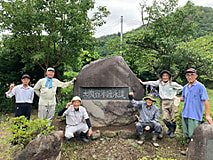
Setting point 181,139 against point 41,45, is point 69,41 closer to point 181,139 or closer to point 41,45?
point 41,45

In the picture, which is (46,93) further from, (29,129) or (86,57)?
(86,57)

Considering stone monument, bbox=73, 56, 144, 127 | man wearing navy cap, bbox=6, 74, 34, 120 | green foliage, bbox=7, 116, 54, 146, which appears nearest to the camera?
green foliage, bbox=7, 116, 54, 146

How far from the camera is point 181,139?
3941 millimetres

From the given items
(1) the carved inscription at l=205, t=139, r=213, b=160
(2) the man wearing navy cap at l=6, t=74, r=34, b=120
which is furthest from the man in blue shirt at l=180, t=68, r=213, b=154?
(2) the man wearing navy cap at l=6, t=74, r=34, b=120

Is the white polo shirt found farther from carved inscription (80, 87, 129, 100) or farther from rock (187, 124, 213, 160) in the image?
rock (187, 124, 213, 160)

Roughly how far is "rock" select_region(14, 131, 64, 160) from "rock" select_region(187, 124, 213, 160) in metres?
2.19

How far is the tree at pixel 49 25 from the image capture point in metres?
4.90

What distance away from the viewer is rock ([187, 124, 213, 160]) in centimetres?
246

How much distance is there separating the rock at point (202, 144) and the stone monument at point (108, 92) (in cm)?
194

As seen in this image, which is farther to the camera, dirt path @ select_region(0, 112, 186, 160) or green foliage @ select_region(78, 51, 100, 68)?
green foliage @ select_region(78, 51, 100, 68)

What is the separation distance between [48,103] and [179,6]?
628 cm

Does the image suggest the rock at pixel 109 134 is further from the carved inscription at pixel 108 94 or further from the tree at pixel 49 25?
the tree at pixel 49 25

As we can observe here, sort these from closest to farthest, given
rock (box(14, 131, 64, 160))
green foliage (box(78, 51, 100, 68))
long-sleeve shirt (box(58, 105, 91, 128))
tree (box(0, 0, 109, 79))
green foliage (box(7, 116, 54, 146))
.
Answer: rock (box(14, 131, 64, 160)), green foliage (box(7, 116, 54, 146)), long-sleeve shirt (box(58, 105, 91, 128)), tree (box(0, 0, 109, 79)), green foliage (box(78, 51, 100, 68))

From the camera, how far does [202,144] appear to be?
2.50 meters
